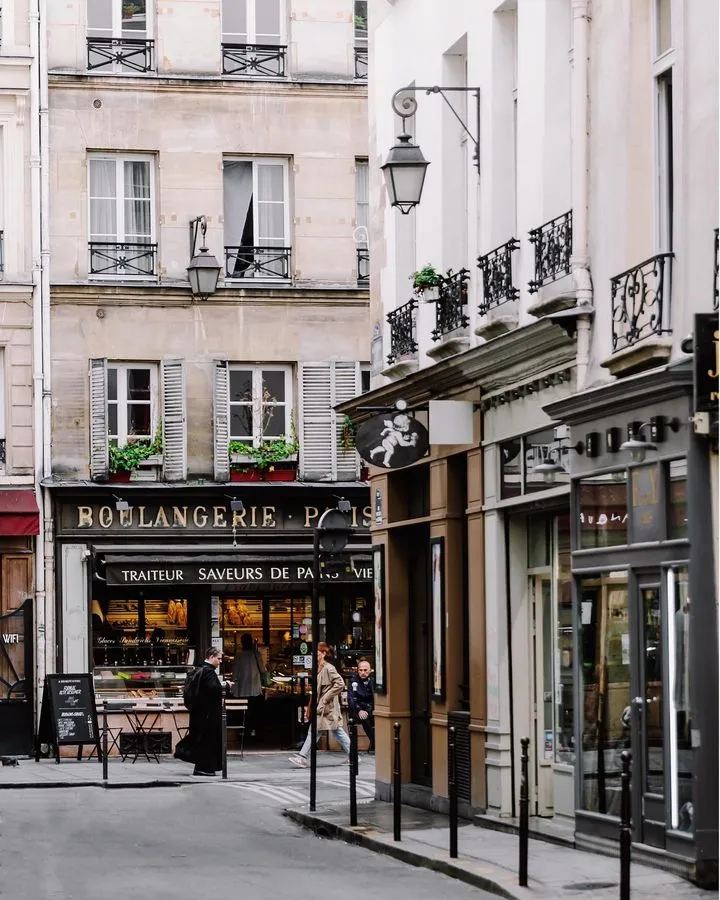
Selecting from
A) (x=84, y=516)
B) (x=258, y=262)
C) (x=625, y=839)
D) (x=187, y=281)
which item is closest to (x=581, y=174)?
(x=625, y=839)

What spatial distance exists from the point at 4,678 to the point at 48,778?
4592mm

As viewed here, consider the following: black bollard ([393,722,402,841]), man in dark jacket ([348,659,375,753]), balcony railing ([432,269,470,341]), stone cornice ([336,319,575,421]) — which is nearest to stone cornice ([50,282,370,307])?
man in dark jacket ([348,659,375,753])

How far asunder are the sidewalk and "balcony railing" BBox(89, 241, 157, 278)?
13555mm

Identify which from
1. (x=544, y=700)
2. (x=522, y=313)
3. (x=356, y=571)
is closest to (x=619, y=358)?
(x=522, y=313)

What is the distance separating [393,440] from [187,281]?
12.6 meters

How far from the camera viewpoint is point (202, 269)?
3081 cm

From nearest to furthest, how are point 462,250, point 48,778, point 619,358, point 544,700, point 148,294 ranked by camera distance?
point 619,358 → point 544,700 → point 462,250 → point 48,778 → point 148,294

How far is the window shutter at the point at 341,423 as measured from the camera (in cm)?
3172

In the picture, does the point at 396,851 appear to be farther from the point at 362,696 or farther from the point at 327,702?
the point at 362,696

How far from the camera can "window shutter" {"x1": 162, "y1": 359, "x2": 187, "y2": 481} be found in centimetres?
3116

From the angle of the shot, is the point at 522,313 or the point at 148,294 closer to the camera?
the point at 522,313

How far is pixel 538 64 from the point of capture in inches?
674

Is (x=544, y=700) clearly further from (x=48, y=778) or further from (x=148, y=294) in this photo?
(x=148, y=294)

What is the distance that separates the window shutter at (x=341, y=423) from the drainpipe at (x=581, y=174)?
15.8 meters
